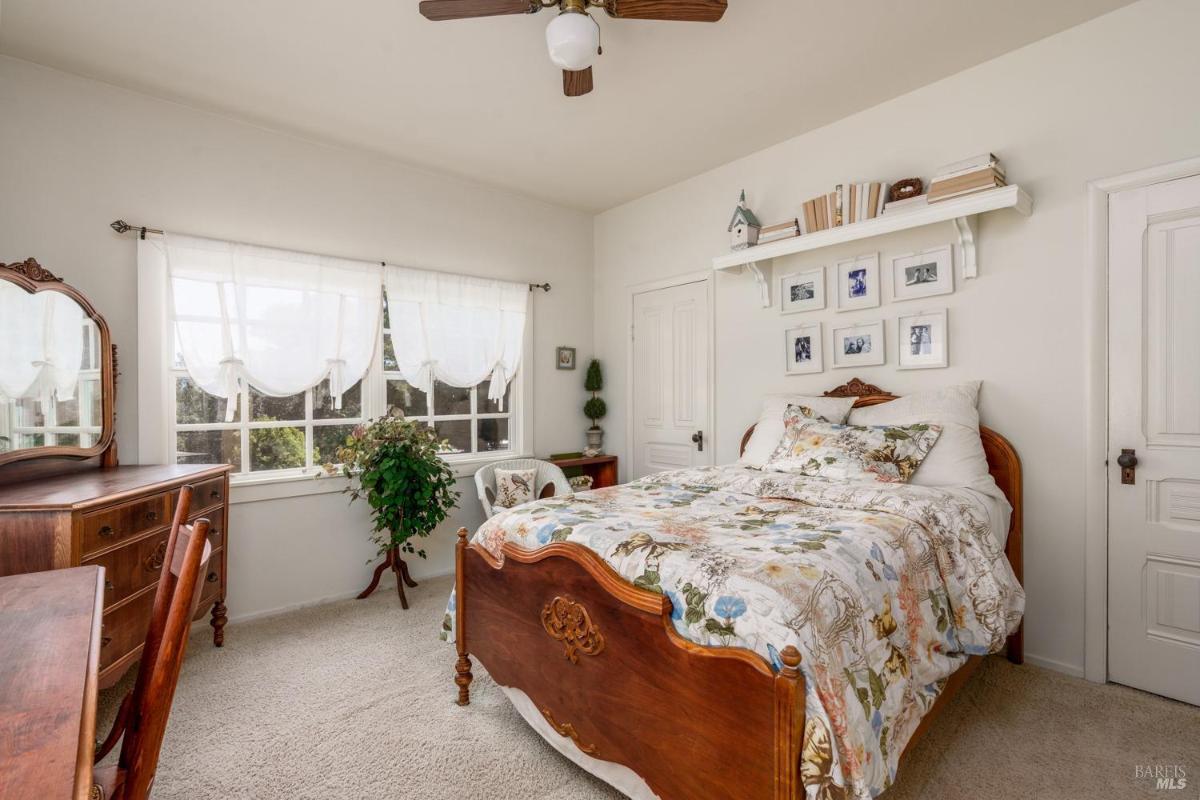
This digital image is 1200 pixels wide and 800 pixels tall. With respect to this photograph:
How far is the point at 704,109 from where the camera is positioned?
10.00 ft

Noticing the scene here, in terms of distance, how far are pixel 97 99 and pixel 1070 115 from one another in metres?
4.46

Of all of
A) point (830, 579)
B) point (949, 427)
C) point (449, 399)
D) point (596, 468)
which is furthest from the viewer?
point (596, 468)

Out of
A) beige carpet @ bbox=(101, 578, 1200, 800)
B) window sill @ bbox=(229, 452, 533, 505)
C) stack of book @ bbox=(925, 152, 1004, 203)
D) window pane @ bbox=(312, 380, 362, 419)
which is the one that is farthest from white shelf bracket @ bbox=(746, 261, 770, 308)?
window sill @ bbox=(229, 452, 533, 505)

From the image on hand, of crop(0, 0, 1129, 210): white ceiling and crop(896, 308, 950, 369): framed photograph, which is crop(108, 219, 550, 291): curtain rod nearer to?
crop(0, 0, 1129, 210): white ceiling

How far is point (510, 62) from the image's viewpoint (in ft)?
8.52

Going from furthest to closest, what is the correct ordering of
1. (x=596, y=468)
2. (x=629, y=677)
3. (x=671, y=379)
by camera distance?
(x=596, y=468), (x=671, y=379), (x=629, y=677)

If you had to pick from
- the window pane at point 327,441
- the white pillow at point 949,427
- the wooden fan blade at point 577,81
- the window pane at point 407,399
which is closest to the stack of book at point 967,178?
the white pillow at point 949,427

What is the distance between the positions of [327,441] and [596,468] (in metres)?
2.00

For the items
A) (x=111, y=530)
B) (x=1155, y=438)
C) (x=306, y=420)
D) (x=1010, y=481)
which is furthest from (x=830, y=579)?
(x=306, y=420)

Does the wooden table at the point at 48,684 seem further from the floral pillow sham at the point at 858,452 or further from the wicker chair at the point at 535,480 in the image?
the wicker chair at the point at 535,480

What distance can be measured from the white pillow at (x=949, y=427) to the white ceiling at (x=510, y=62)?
5.11 ft

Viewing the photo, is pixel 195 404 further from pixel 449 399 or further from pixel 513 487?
pixel 513 487

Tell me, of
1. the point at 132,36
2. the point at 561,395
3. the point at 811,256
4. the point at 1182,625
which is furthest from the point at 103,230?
the point at 1182,625

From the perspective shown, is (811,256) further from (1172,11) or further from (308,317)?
(308,317)
